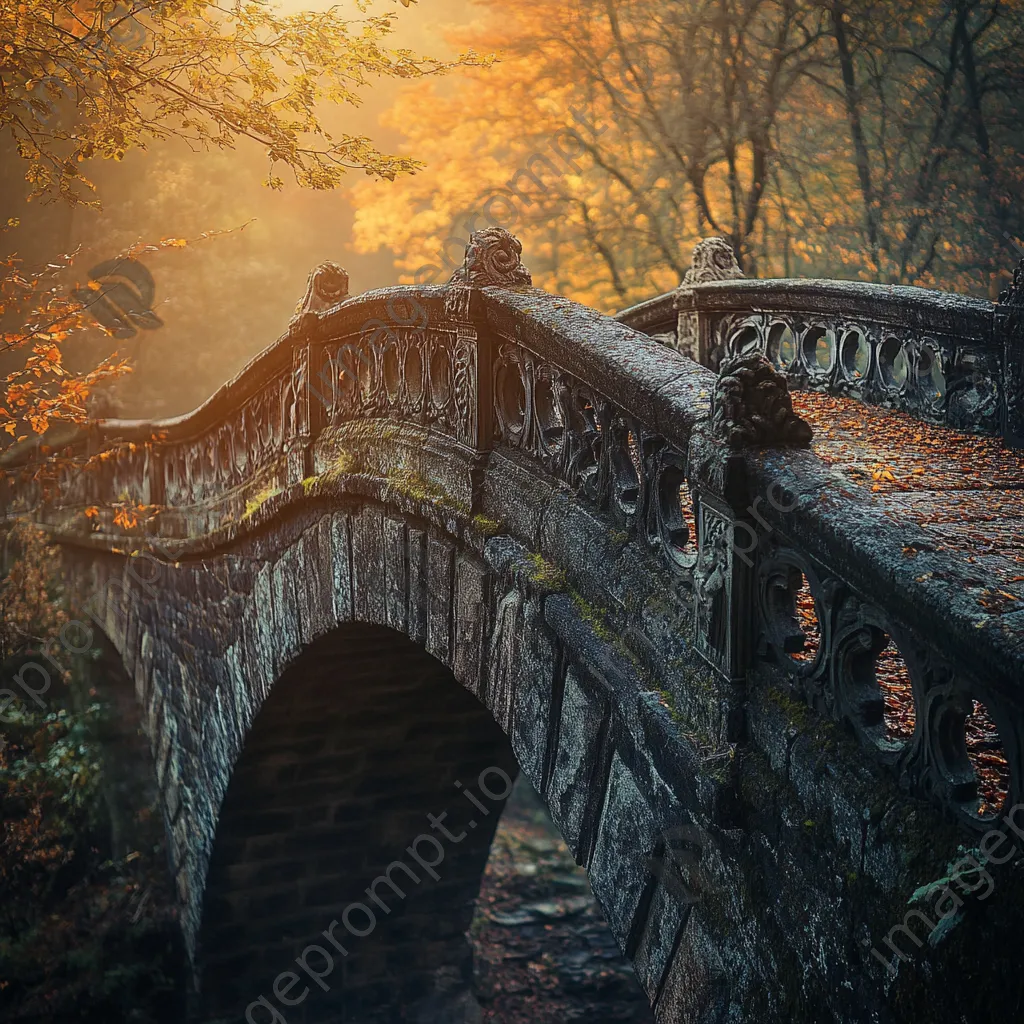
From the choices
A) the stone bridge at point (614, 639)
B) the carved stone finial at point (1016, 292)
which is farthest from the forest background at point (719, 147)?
the carved stone finial at point (1016, 292)

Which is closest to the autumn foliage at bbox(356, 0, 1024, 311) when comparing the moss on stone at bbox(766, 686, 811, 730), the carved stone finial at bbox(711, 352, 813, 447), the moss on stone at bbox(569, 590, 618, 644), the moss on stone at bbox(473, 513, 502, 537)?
the moss on stone at bbox(473, 513, 502, 537)

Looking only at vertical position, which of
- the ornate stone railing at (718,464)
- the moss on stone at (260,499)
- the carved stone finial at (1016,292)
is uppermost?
the carved stone finial at (1016,292)

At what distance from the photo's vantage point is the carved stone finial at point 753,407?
8.34 ft

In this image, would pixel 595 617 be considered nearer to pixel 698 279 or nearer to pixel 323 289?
pixel 323 289

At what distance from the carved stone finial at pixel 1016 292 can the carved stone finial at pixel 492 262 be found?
2195 millimetres

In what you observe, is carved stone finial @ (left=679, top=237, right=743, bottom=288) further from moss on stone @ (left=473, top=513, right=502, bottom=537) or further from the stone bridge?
moss on stone @ (left=473, top=513, right=502, bottom=537)

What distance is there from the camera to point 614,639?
338 cm

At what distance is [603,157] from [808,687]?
13.4 metres

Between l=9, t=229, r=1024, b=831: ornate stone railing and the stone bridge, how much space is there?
12 mm

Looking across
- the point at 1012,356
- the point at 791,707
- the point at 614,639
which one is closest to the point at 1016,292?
the point at 1012,356

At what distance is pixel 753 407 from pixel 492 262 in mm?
2118

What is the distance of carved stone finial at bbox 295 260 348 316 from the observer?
6.44 m

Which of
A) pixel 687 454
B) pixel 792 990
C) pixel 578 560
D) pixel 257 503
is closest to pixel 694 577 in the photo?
pixel 687 454

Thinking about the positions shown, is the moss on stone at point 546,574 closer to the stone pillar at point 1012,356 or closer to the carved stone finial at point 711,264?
the stone pillar at point 1012,356
